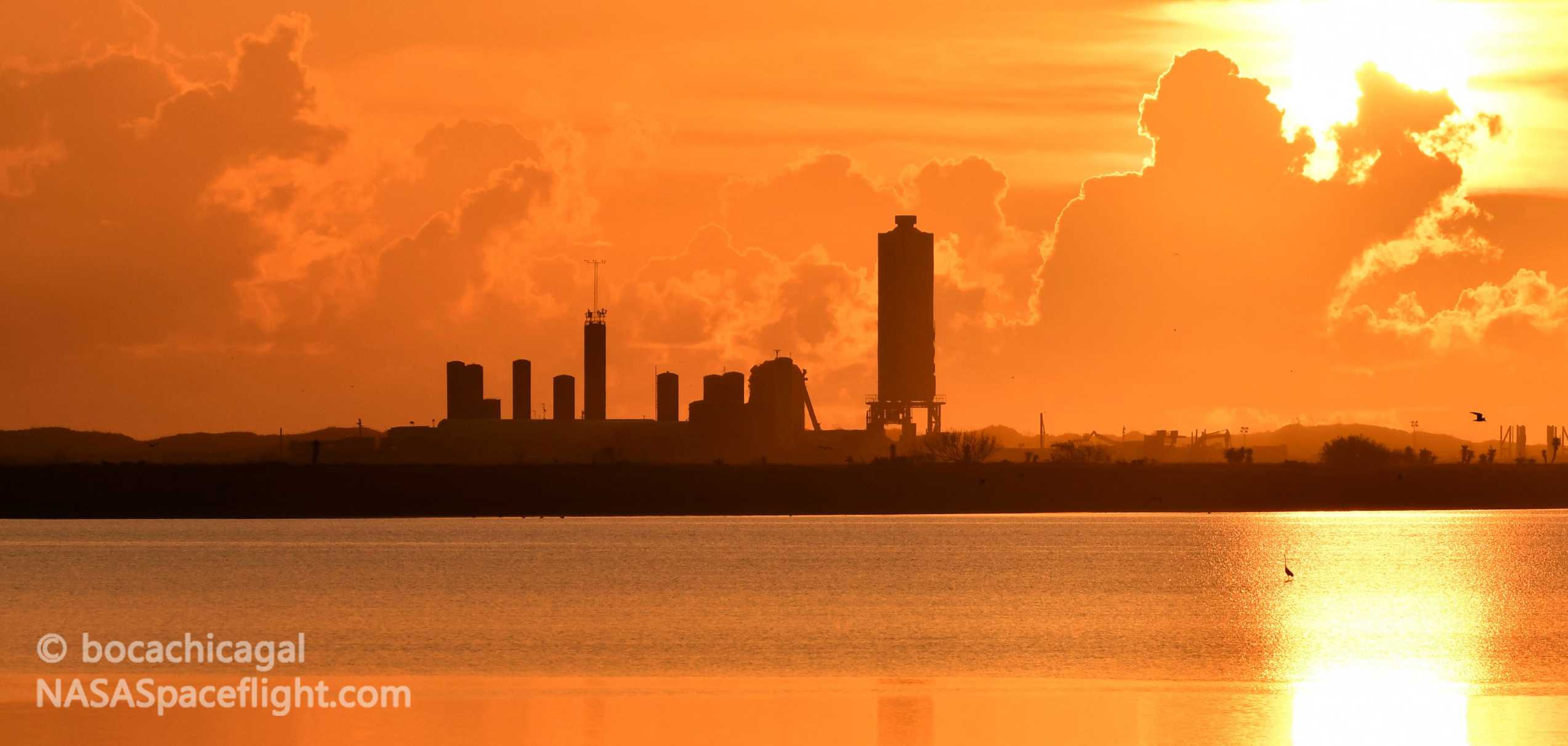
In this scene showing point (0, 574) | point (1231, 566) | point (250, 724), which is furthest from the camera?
point (1231, 566)

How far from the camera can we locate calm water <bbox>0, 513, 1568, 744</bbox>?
39344 millimetres

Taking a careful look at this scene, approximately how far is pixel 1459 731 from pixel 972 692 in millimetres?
11783

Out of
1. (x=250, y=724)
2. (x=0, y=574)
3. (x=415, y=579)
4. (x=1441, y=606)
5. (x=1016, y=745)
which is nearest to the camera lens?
(x=1016, y=745)

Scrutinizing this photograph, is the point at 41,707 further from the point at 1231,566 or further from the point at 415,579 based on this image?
the point at 1231,566

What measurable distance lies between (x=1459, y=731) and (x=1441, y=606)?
57.1 metres

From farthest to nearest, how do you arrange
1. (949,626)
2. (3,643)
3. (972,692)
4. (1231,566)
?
(1231,566), (949,626), (3,643), (972,692)

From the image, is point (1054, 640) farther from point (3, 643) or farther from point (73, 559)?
point (73, 559)

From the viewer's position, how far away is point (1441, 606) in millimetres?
92688

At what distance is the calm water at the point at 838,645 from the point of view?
129ft

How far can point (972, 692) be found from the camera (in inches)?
1836

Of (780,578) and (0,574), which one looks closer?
(780,578)

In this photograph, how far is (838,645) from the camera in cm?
6619

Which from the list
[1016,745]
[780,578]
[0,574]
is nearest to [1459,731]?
[1016,745]

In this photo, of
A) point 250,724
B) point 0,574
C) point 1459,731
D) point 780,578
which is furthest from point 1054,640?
point 0,574
